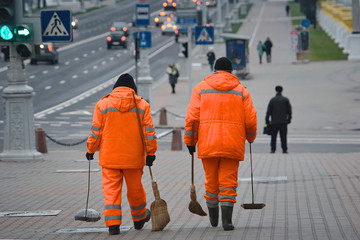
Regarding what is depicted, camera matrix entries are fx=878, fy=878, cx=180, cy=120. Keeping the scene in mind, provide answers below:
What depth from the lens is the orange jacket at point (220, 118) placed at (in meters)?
8.37

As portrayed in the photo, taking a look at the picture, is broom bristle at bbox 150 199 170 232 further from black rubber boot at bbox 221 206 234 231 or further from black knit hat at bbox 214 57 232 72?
black knit hat at bbox 214 57 232 72

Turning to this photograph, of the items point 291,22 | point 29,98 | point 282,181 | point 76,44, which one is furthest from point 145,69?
point 291,22

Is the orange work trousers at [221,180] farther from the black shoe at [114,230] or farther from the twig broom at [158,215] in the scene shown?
the black shoe at [114,230]

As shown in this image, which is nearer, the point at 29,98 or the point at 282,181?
the point at 282,181

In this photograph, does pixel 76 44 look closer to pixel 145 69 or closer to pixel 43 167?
pixel 145 69

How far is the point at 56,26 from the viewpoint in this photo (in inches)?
607

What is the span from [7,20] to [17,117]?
2096mm

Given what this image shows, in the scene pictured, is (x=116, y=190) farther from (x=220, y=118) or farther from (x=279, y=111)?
(x=279, y=111)

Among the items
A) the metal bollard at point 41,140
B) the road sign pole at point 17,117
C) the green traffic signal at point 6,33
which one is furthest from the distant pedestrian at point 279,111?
the green traffic signal at point 6,33

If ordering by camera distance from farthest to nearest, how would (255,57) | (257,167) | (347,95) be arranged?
(255,57)
(347,95)
(257,167)

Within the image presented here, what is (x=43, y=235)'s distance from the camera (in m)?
8.52

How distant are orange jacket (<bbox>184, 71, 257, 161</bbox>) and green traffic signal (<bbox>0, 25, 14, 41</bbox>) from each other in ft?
24.3

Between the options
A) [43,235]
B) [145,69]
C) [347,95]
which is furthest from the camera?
[347,95]

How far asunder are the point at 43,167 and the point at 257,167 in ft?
12.6
